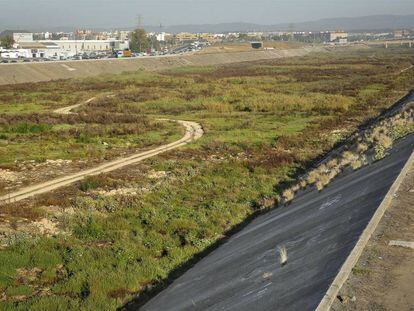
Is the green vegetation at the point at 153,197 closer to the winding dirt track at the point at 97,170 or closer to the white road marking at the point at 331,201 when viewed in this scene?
the winding dirt track at the point at 97,170

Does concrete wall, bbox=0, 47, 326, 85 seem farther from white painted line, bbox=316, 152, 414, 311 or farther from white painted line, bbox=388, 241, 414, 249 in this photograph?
white painted line, bbox=388, 241, 414, 249

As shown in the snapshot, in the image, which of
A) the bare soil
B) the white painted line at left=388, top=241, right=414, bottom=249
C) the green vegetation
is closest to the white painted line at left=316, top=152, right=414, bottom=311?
the bare soil

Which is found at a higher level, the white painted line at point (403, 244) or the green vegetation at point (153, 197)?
the white painted line at point (403, 244)

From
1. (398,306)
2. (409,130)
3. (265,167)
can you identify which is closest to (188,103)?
(265,167)

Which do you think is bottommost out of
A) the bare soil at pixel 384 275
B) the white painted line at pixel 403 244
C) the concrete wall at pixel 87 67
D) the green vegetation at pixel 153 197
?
the green vegetation at pixel 153 197

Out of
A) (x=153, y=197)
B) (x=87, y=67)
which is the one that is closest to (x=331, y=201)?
(x=153, y=197)

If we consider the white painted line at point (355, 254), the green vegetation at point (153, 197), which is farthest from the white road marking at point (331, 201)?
the green vegetation at point (153, 197)

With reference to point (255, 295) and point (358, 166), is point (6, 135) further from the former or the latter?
point (255, 295)
